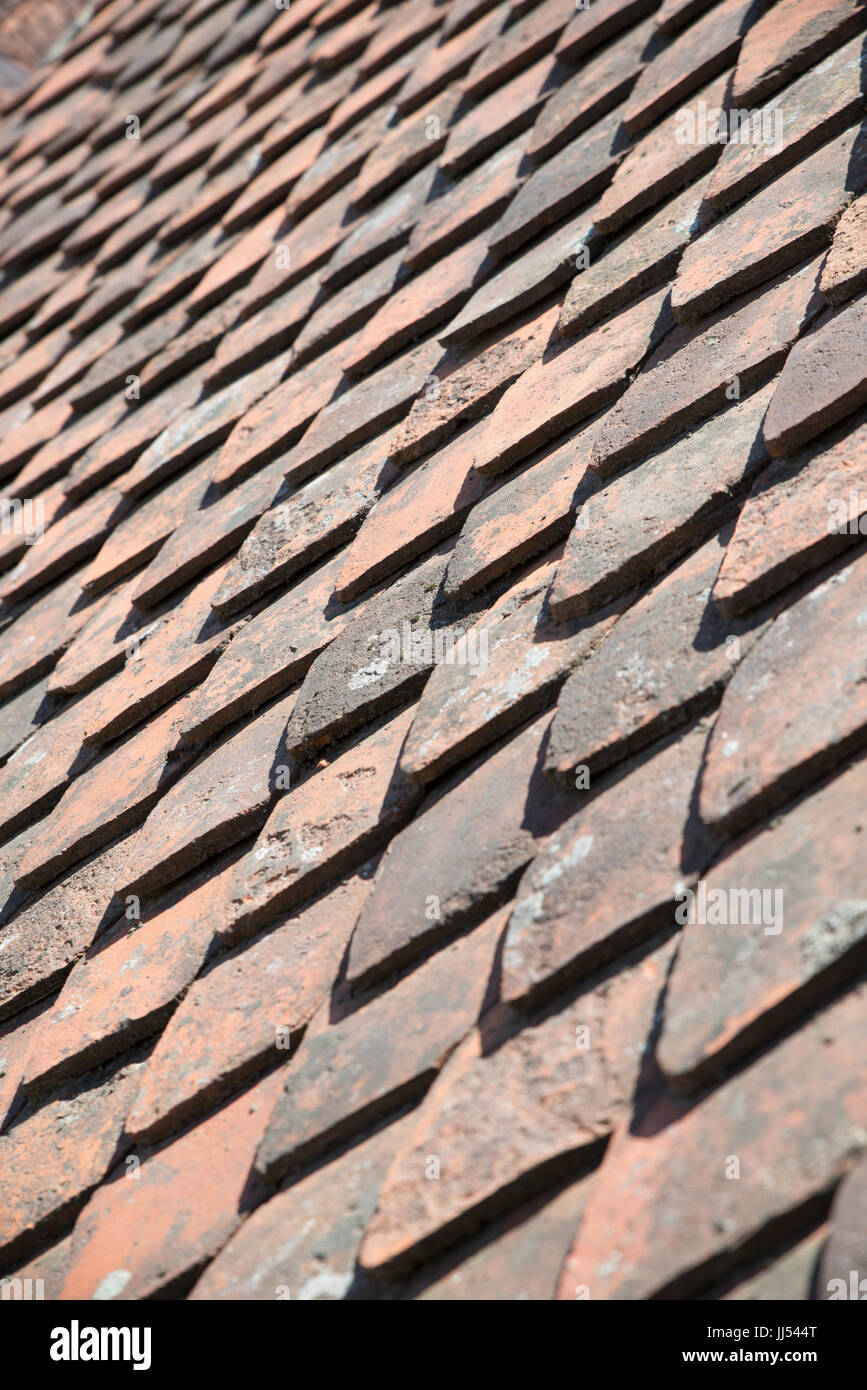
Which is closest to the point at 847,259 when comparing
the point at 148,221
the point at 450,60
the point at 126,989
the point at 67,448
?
the point at 126,989

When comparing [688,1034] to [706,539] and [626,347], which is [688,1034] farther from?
[626,347]

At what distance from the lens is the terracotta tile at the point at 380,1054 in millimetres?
1304

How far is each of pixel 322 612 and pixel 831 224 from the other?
1057 millimetres

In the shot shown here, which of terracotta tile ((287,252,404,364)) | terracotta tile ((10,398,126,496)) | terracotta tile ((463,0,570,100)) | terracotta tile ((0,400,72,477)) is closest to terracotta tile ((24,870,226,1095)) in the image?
terracotta tile ((287,252,404,364))

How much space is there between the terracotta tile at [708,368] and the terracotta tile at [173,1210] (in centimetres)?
109

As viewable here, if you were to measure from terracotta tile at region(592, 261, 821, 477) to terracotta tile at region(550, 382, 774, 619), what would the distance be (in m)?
0.04

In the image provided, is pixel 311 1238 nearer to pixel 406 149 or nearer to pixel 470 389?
pixel 470 389

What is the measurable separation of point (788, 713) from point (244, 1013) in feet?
2.79

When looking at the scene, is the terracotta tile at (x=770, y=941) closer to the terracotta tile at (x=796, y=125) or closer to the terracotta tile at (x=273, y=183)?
the terracotta tile at (x=796, y=125)

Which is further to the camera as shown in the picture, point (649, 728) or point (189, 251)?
point (189, 251)

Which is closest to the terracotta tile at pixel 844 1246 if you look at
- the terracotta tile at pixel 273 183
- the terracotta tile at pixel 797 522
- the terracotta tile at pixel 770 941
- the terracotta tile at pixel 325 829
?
the terracotta tile at pixel 770 941

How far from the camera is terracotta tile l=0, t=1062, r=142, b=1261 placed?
1.59 meters

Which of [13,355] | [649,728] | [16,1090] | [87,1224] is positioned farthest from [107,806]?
[13,355]

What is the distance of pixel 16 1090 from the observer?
6.00 feet
